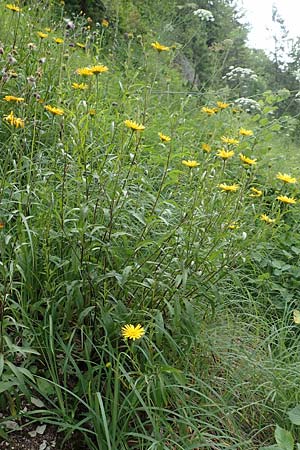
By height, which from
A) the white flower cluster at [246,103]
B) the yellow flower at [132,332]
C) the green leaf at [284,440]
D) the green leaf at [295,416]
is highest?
the white flower cluster at [246,103]

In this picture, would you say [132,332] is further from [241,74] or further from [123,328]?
[241,74]

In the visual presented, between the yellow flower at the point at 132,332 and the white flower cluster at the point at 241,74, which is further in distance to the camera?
the white flower cluster at the point at 241,74

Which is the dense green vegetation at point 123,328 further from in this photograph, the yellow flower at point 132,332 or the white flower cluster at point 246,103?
the white flower cluster at point 246,103

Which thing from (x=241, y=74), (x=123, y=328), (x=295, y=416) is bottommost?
(x=295, y=416)

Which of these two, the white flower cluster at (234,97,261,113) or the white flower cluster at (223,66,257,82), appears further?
the white flower cluster at (223,66,257,82)

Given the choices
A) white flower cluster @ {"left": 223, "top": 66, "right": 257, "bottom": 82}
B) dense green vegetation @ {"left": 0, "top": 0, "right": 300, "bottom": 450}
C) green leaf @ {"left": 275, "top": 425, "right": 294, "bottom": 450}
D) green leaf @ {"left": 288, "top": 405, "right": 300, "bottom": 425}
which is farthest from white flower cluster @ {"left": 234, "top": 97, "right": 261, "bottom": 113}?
green leaf @ {"left": 275, "top": 425, "right": 294, "bottom": 450}

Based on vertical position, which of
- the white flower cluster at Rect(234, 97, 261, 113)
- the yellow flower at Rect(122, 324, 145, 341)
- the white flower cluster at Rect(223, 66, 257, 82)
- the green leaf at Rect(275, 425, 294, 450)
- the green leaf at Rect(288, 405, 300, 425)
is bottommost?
the green leaf at Rect(288, 405, 300, 425)

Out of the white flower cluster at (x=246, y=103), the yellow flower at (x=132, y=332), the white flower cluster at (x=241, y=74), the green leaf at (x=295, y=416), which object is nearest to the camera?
the yellow flower at (x=132, y=332)

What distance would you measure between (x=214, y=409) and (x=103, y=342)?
0.43 metres

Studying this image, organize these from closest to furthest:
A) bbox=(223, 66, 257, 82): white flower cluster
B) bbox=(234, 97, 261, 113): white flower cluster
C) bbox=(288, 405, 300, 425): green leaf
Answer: bbox=(288, 405, 300, 425): green leaf, bbox=(234, 97, 261, 113): white flower cluster, bbox=(223, 66, 257, 82): white flower cluster

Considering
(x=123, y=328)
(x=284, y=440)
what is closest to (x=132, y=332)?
(x=123, y=328)

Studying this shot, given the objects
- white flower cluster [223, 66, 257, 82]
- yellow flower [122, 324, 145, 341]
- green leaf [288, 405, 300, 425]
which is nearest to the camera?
yellow flower [122, 324, 145, 341]

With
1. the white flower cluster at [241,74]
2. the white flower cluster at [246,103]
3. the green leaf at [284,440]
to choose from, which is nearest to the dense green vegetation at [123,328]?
the green leaf at [284,440]

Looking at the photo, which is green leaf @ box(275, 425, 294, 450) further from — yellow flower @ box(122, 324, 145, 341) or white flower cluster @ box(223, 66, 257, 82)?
white flower cluster @ box(223, 66, 257, 82)
